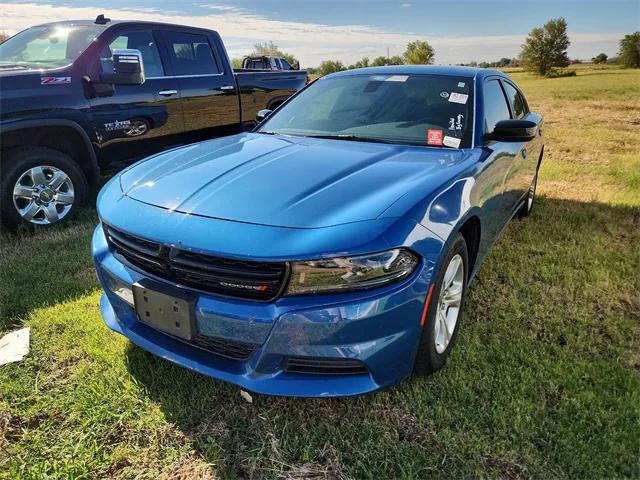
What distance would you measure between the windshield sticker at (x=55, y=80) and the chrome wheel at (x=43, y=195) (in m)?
0.74

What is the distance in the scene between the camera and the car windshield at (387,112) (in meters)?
2.95

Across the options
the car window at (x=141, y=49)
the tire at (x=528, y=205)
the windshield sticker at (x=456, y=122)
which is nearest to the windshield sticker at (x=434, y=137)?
the windshield sticker at (x=456, y=122)

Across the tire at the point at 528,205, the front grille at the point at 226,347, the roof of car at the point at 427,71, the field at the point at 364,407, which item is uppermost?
the roof of car at the point at 427,71

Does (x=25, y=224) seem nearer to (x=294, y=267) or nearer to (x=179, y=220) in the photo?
(x=179, y=220)

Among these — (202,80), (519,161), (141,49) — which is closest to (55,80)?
(141,49)

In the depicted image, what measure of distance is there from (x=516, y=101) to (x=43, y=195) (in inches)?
174

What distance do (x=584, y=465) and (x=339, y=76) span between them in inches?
120

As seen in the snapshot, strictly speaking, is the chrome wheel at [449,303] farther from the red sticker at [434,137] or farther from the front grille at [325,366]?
the red sticker at [434,137]

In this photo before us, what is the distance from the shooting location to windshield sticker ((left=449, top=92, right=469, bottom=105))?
308 cm

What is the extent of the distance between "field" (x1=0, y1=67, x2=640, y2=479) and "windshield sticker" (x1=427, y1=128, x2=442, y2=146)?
1.12 metres

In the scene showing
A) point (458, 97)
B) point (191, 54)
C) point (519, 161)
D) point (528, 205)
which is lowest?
point (528, 205)

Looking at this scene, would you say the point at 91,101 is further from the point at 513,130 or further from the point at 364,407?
the point at 364,407

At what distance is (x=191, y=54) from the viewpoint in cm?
548

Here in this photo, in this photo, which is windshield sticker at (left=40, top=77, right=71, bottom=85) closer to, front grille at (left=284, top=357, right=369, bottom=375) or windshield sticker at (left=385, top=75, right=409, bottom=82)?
windshield sticker at (left=385, top=75, right=409, bottom=82)
